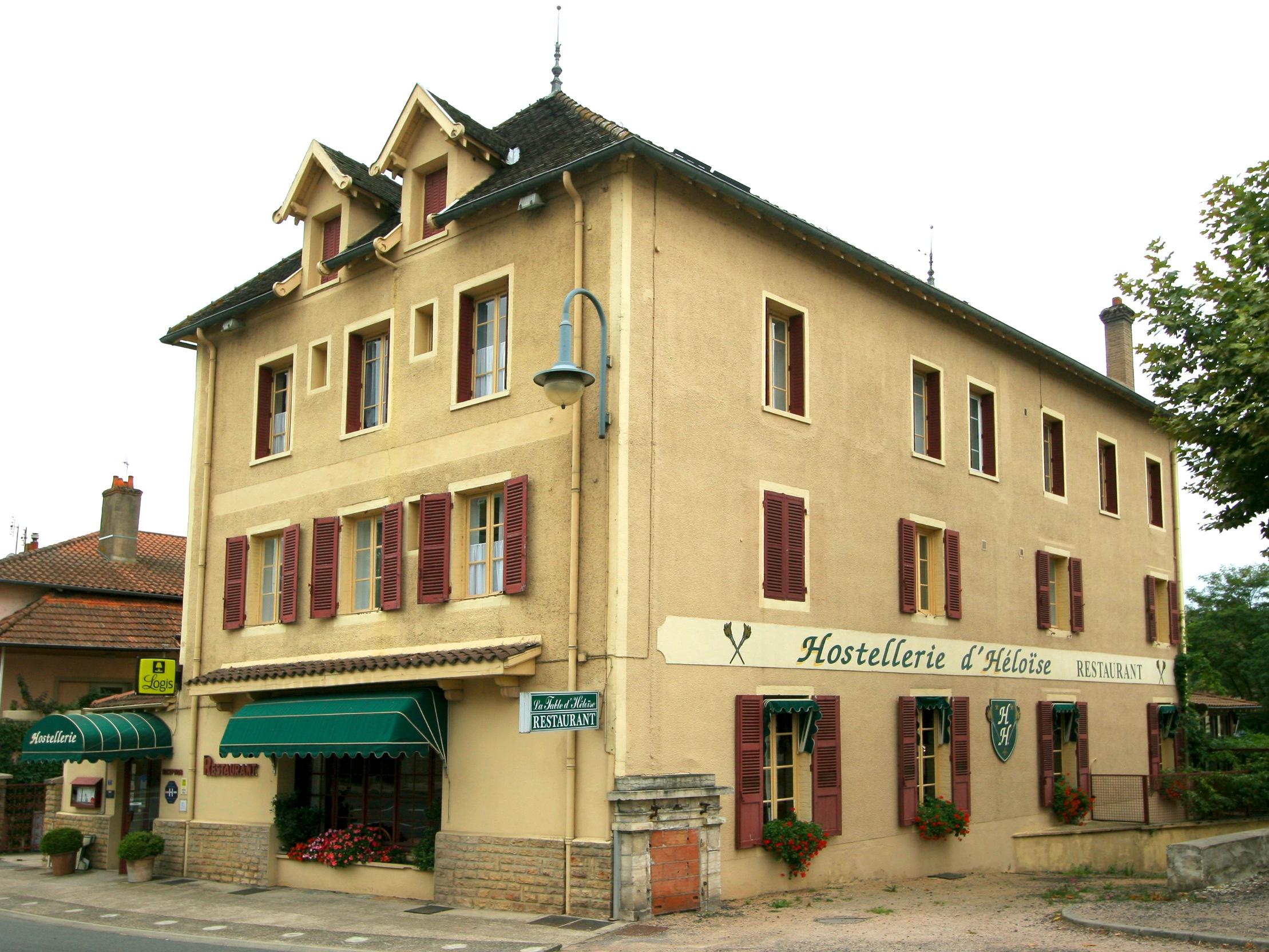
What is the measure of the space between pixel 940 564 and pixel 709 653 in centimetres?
626

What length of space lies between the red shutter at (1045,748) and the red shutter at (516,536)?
11275mm

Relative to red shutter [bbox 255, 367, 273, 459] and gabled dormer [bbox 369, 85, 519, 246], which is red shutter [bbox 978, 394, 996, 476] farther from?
red shutter [bbox 255, 367, 273, 459]

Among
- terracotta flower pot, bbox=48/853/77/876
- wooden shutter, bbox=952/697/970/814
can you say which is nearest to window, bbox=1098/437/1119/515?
wooden shutter, bbox=952/697/970/814

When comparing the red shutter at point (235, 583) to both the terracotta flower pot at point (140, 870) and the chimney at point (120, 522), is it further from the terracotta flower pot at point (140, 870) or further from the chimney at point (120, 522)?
the chimney at point (120, 522)

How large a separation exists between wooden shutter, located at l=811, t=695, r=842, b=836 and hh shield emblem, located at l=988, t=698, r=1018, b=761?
15.5 feet

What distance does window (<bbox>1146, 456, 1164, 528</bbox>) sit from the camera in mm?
28453

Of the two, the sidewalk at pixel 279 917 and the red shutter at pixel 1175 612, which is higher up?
the red shutter at pixel 1175 612

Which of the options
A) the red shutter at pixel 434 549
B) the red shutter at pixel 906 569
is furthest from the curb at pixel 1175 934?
the red shutter at pixel 434 549

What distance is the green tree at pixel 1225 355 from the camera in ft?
49.3

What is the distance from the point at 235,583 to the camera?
826 inches

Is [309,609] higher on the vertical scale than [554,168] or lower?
lower

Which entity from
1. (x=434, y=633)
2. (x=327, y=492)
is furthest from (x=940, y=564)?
(x=327, y=492)

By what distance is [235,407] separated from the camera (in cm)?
2180

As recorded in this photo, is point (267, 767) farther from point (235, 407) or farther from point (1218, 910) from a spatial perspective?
point (1218, 910)
